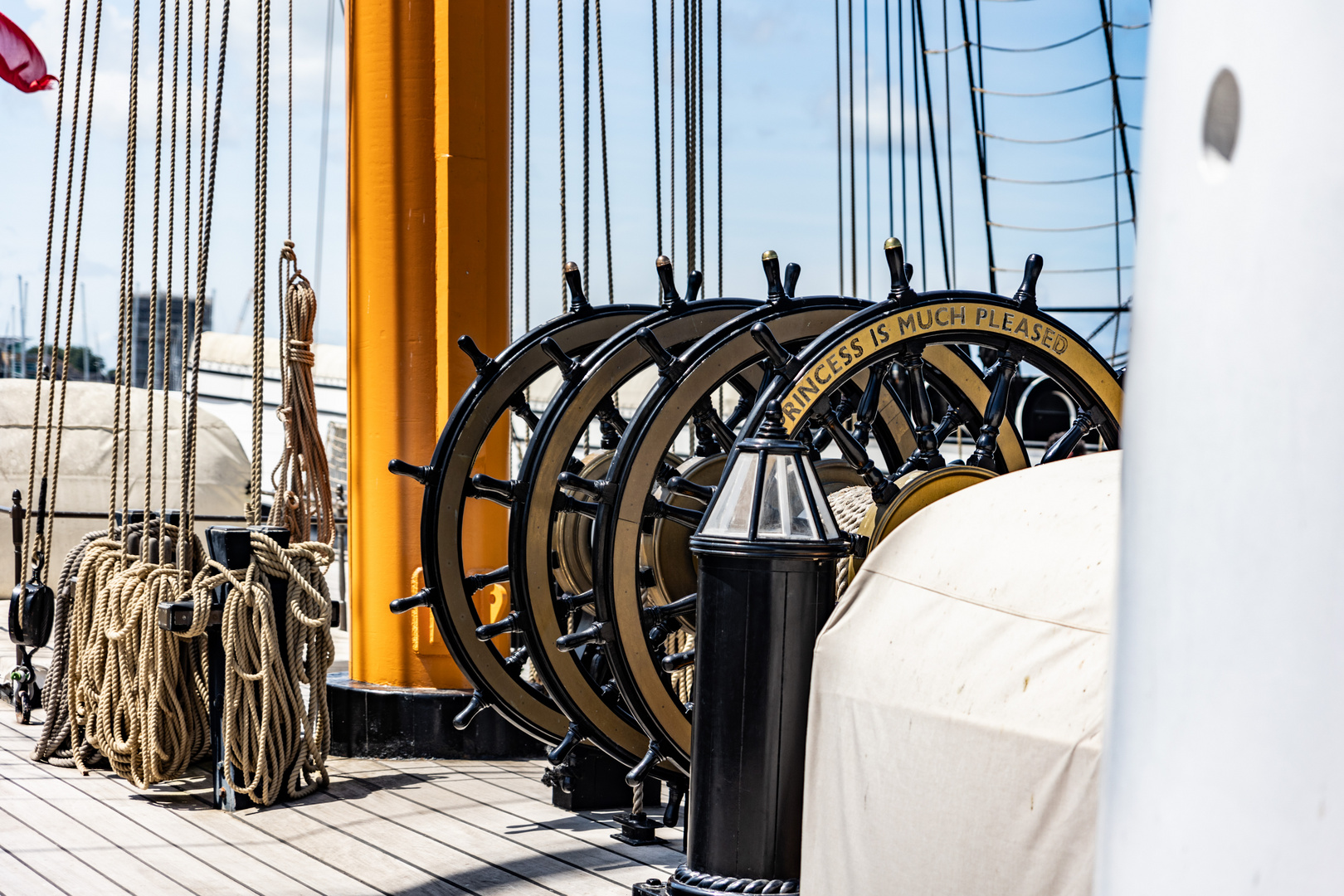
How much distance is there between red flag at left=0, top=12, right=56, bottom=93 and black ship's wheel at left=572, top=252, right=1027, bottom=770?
17.3 feet

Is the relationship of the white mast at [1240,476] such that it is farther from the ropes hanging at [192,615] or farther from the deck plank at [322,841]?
the ropes hanging at [192,615]

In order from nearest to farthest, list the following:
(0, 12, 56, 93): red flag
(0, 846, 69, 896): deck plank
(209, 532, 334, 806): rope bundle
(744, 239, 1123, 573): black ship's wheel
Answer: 1. (744, 239, 1123, 573): black ship's wheel
2. (0, 846, 69, 896): deck plank
3. (209, 532, 334, 806): rope bundle
4. (0, 12, 56, 93): red flag

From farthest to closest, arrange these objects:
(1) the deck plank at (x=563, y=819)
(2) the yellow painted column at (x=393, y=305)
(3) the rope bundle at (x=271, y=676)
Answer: (2) the yellow painted column at (x=393, y=305) → (3) the rope bundle at (x=271, y=676) → (1) the deck plank at (x=563, y=819)

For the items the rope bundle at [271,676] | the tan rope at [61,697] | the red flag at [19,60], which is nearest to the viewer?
the rope bundle at [271,676]

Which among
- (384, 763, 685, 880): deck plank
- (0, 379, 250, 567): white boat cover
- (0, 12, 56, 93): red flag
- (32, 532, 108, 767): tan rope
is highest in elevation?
(0, 12, 56, 93): red flag

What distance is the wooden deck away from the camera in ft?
11.1

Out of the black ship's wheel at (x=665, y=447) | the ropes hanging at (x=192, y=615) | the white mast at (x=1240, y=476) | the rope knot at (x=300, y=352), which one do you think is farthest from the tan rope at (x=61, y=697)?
the white mast at (x=1240, y=476)

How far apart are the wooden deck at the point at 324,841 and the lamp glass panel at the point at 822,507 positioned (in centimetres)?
121

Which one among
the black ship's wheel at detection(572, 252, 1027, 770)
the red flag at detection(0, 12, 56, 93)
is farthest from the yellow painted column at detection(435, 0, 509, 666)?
the red flag at detection(0, 12, 56, 93)

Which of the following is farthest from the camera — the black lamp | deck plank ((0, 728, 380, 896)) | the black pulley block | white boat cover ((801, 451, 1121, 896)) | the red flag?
the red flag

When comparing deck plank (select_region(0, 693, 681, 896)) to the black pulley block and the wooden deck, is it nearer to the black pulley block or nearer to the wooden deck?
the wooden deck

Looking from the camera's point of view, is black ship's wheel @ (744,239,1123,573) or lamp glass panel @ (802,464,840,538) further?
black ship's wheel @ (744,239,1123,573)

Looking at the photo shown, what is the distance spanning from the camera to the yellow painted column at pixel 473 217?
199 inches

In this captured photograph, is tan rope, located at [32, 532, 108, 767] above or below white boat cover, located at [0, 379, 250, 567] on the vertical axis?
below
